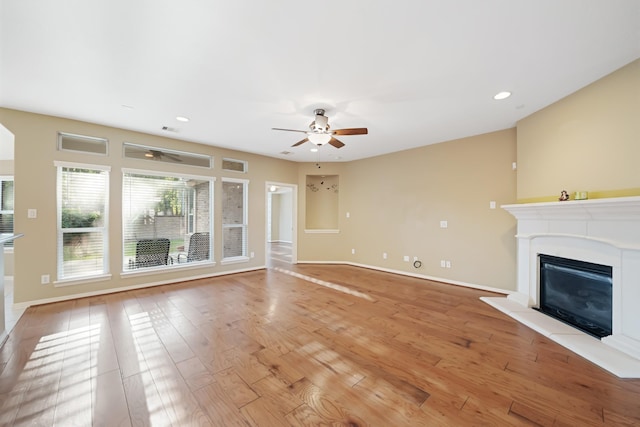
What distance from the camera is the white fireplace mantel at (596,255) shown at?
220 cm

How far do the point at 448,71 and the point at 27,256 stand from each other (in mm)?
5900

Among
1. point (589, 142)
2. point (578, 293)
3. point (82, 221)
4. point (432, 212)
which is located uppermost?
point (589, 142)

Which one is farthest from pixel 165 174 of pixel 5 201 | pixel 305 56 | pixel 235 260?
pixel 305 56

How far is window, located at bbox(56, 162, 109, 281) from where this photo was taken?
3.67m

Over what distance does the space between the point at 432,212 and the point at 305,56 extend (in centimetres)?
396

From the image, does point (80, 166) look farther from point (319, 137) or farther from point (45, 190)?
point (319, 137)

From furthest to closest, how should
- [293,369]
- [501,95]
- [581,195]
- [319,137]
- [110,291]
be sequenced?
[110,291] → [319,137] → [501,95] → [581,195] → [293,369]

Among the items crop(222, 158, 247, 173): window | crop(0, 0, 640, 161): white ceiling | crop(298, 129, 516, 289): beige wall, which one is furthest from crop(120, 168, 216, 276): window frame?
crop(298, 129, 516, 289): beige wall

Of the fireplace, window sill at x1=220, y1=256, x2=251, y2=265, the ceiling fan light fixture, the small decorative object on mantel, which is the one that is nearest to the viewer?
the fireplace

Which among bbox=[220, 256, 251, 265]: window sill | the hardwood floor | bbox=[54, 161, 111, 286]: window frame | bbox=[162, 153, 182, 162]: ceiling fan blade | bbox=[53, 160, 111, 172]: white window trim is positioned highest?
bbox=[162, 153, 182, 162]: ceiling fan blade

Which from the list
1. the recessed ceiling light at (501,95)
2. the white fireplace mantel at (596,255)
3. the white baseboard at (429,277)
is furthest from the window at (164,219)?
the white fireplace mantel at (596,255)

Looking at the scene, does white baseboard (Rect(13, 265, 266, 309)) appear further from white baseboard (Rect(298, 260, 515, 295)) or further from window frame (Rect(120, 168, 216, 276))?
white baseboard (Rect(298, 260, 515, 295))

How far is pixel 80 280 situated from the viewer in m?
3.72

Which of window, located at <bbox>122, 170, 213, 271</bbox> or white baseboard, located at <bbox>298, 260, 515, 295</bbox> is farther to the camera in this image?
window, located at <bbox>122, 170, 213, 271</bbox>
